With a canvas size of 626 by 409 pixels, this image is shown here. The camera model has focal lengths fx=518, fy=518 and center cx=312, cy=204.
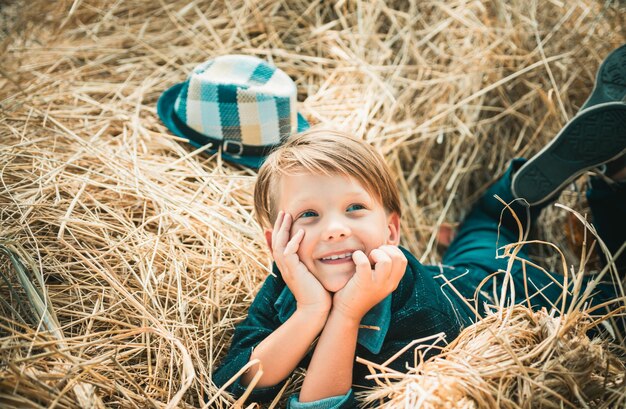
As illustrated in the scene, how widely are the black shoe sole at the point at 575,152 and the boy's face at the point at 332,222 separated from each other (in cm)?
94

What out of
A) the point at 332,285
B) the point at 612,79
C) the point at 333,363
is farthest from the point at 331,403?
the point at 612,79

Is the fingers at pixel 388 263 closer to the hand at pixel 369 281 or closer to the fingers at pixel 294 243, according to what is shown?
the hand at pixel 369 281

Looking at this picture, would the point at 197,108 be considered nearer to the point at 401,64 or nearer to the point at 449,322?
the point at 401,64

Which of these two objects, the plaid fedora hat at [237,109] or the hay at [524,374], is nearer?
the hay at [524,374]

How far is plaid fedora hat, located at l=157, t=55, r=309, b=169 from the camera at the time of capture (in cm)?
226

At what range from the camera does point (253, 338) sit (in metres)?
1.71

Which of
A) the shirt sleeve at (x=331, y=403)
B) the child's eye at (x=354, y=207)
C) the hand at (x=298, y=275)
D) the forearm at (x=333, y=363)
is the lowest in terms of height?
the shirt sleeve at (x=331, y=403)

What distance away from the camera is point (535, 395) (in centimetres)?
129

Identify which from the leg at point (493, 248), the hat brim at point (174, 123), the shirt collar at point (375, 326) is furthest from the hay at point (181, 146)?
the shirt collar at point (375, 326)

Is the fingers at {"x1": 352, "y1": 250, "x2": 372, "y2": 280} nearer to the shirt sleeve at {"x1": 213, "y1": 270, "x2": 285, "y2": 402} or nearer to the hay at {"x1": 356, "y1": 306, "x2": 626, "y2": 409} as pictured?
the hay at {"x1": 356, "y1": 306, "x2": 626, "y2": 409}

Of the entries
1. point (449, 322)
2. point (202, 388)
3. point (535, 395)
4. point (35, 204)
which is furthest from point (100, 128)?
point (535, 395)

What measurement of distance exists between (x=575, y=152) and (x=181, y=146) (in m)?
1.73

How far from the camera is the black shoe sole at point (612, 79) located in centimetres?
213

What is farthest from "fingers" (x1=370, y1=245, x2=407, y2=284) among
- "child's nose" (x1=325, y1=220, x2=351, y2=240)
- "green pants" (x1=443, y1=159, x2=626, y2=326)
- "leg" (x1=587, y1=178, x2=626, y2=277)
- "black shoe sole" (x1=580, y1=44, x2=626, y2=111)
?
"black shoe sole" (x1=580, y1=44, x2=626, y2=111)
